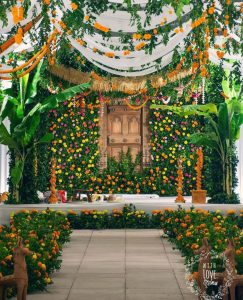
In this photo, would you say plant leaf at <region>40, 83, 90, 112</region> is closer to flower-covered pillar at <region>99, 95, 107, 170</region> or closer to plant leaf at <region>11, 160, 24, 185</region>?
plant leaf at <region>11, 160, 24, 185</region>

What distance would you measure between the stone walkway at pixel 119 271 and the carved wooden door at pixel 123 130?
4751 millimetres

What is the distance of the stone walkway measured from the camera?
753 centimetres

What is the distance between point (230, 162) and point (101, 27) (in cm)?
645

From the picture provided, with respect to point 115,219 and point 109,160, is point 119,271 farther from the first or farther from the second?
point 109,160

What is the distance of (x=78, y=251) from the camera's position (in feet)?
36.0

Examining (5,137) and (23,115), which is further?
(23,115)

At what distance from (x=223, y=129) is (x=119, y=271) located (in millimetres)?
6348

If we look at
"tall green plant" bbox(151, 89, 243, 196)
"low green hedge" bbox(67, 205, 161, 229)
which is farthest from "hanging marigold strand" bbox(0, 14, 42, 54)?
"tall green plant" bbox(151, 89, 243, 196)

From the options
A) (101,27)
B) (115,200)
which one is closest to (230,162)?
(115,200)

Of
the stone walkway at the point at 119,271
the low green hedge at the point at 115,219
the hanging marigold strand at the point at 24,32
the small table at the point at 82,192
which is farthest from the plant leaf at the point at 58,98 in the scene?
the hanging marigold strand at the point at 24,32

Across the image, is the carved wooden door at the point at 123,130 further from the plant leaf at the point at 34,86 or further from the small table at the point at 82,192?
the plant leaf at the point at 34,86

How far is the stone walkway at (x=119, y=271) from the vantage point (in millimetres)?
7527

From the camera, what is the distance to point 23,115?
47.7 feet

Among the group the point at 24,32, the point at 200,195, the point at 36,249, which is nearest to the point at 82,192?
the point at 200,195
